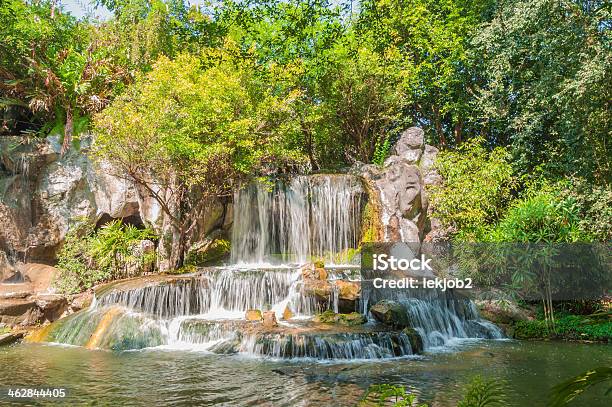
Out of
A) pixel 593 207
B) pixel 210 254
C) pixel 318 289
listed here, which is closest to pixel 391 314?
pixel 318 289

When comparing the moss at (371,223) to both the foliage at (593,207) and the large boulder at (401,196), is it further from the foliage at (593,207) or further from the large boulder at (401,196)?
the foliage at (593,207)

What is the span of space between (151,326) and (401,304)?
19.2ft

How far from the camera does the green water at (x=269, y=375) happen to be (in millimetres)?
7008

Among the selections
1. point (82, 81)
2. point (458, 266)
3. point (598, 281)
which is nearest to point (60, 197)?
point (82, 81)

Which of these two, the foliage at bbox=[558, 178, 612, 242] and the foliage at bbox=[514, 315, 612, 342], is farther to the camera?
the foliage at bbox=[558, 178, 612, 242]

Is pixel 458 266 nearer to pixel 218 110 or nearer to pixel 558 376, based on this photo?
pixel 558 376

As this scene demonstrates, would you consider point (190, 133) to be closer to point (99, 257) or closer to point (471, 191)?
point (99, 257)

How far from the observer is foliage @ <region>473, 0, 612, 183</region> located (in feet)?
46.5

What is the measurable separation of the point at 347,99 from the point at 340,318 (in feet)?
32.9

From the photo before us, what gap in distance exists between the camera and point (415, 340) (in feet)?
33.7

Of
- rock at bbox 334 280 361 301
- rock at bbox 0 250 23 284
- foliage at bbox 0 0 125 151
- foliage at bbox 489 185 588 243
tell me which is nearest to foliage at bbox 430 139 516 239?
foliage at bbox 489 185 588 243

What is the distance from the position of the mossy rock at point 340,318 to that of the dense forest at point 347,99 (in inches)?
198

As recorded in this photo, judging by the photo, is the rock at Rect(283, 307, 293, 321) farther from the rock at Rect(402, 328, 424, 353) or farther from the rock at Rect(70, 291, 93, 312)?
the rock at Rect(70, 291, 93, 312)

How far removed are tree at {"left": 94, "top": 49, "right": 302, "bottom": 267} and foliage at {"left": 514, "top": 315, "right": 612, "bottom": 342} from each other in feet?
29.2
